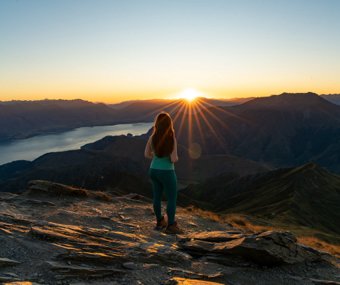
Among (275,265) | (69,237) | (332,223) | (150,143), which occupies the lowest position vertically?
(332,223)

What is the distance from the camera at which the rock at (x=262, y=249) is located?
750 centimetres

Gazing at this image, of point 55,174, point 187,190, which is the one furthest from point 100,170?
point 187,190

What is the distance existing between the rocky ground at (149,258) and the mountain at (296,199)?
38466mm

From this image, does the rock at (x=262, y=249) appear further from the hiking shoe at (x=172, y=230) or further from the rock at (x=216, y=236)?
the hiking shoe at (x=172, y=230)

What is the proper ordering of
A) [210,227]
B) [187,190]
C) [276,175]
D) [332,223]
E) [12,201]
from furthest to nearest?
1. [187,190]
2. [276,175]
3. [332,223]
4. [12,201]
5. [210,227]

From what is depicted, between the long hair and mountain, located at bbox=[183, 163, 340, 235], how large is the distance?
38.8 m

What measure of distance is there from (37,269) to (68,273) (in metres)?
0.52

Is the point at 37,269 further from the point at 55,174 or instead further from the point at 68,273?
the point at 55,174

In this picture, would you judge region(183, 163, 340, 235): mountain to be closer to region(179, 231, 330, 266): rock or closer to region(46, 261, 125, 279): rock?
region(179, 231, 330, 266): rock

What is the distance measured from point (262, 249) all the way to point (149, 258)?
2.32 m

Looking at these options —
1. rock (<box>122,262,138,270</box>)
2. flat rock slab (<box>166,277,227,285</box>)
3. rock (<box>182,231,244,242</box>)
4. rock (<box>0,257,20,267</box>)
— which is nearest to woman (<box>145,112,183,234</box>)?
rock (<box>182,231,244,242</box>)

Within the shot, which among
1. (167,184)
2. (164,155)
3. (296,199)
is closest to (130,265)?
(167,184)

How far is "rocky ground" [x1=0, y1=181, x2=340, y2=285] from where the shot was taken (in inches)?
242

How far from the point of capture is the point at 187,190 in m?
134
